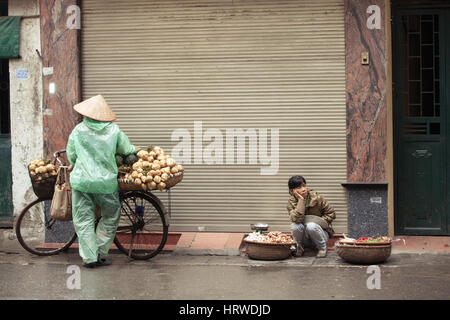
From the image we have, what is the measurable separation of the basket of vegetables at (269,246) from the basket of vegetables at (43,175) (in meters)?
2.82

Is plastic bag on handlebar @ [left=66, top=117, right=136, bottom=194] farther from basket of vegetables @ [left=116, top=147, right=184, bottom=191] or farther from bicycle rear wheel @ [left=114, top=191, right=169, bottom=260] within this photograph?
bicycle rear wheel @ [left=114, top=191, right=169, bottom=260]

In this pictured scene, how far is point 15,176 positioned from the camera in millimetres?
10594

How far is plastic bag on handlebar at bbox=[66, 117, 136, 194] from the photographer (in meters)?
8.52

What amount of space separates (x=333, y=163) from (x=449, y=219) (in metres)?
1.95

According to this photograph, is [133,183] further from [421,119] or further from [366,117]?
[421,119]

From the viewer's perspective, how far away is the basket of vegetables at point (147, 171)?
8.73 m

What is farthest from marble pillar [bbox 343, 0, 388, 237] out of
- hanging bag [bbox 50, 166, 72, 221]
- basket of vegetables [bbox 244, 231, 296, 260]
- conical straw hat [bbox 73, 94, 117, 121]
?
hanging bag [bbox 50, 166, 72, 221]

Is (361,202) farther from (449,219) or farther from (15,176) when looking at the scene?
(15,176)

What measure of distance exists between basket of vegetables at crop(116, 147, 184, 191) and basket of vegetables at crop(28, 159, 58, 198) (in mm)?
1027

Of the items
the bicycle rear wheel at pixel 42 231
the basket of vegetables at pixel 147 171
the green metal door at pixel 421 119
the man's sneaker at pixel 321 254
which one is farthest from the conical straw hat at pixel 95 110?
the green metal door at pixel 421 119

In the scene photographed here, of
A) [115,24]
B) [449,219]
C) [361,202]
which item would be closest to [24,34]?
[115,24]

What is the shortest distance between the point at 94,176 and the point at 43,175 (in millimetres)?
1132

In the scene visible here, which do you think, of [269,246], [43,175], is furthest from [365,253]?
[43,175]

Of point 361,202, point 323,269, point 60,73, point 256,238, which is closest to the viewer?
point 323,269
